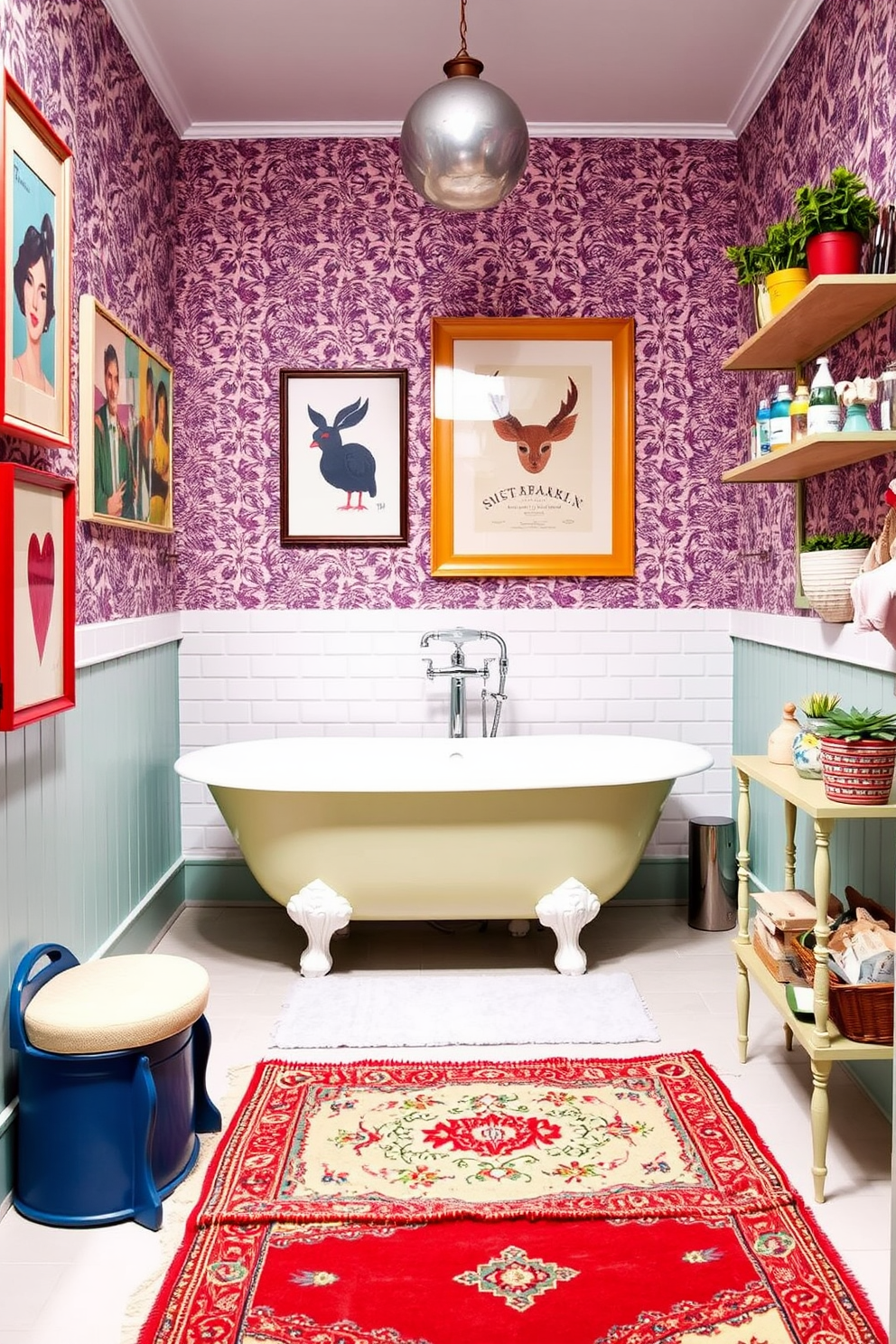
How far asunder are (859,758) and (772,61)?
258 centimetres

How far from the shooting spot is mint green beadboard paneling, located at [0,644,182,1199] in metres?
2.38

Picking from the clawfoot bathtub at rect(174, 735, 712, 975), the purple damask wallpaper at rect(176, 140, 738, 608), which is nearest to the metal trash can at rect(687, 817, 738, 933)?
the clawfoot bathtub at rect(174, 735, 712, 975)

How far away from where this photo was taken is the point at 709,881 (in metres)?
3.94

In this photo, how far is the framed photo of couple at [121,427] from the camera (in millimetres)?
2992

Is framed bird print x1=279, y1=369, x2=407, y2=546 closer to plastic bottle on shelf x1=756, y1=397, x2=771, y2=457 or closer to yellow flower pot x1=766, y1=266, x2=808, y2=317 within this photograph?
plastic bottle on shelf x1=756, y1=397, x2=771, y2=457

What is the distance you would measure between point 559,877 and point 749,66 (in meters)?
2.83

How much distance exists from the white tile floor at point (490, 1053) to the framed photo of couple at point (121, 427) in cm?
150

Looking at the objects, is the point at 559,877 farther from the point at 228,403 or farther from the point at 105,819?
the point at 228,403

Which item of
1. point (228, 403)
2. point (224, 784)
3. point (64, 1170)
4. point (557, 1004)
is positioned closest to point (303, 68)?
point (228, 403)

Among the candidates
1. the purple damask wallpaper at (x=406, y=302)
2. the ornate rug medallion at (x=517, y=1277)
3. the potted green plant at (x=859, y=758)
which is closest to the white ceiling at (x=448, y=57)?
the purple damask wallpaper at (x=406, y=302)

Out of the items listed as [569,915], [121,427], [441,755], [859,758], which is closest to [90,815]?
[121,427]

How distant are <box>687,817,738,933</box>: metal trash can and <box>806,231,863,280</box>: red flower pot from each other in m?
2.12

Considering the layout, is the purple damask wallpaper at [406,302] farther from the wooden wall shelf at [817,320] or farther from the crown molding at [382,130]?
the wooden wall shelf at [817,320]

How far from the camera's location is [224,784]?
331cm
